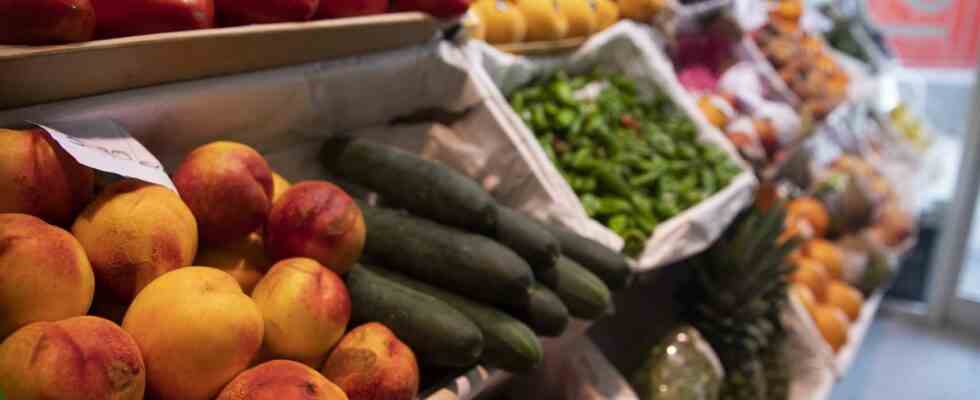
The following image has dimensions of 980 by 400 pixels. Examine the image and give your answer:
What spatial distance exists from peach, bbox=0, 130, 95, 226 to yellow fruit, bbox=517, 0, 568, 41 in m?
1.29

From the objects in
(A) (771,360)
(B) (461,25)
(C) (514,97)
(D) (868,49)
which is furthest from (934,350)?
(B) (461,25)

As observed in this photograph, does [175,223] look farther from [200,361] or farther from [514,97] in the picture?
[514,97]

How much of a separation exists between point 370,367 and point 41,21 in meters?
0.53

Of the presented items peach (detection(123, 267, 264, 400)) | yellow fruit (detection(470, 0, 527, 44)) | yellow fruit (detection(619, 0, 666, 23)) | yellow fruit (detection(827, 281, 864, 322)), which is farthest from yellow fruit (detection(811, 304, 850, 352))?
peach (detection(123, 267, 264, 400))

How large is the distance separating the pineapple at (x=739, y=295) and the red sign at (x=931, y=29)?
7.97 feet

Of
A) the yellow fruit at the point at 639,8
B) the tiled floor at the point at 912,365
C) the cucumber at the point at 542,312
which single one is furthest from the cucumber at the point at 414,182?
the tiled floor at the point at 912,365

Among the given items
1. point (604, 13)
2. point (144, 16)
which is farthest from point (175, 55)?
point (604, 13)

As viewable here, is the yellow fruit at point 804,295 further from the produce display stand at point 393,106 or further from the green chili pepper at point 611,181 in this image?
the green chili pepper at point 611,181

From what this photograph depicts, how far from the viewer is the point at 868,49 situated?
3.86 meters

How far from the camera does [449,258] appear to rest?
118 cm

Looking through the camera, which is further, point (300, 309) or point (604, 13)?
point (604, 13)

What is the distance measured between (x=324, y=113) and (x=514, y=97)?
0.62 meters

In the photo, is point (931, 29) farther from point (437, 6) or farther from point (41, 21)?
point (41, 21)

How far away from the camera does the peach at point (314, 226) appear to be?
1009mm
